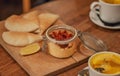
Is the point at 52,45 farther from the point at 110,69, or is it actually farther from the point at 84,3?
the point at 84,3

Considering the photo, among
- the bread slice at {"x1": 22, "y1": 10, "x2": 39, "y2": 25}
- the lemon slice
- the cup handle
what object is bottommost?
the lemon slice

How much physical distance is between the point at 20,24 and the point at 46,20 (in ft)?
0.31

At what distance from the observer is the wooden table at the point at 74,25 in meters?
0.83

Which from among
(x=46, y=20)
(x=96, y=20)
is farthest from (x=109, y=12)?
(x=46, y=20)

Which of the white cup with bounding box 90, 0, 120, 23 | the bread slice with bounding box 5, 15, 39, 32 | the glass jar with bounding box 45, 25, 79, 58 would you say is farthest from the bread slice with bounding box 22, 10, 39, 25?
the white cup with bounding box 90, 0, 120, 23

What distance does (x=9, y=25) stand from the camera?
958 mm

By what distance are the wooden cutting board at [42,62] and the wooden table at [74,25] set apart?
0.7 inches

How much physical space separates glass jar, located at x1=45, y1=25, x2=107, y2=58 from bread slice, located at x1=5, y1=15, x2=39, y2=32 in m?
0.09

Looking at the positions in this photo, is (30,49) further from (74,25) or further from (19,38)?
(74,25)

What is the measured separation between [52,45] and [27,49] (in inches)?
3.3

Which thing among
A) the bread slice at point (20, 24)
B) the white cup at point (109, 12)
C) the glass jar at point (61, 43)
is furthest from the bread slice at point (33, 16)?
the white cup at point (109, 12)

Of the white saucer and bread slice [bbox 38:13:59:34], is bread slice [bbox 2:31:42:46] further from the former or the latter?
the white saucer

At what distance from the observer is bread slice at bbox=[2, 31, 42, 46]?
88 centimetres

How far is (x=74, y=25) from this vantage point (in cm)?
101
